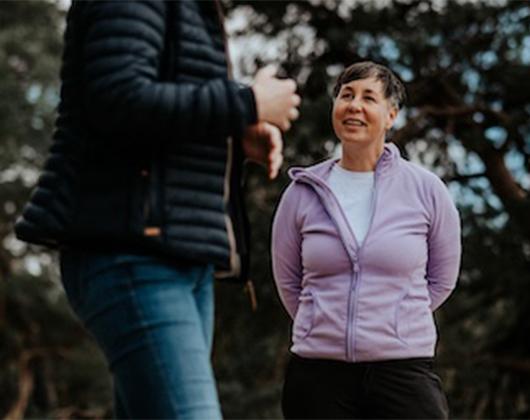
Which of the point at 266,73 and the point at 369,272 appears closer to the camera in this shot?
the point at 369,272

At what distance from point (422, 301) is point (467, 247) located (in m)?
5.97

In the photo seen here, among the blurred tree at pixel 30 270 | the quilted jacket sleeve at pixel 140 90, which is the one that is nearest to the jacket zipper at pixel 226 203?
the quilted jacket sleeve at pixel 140 90

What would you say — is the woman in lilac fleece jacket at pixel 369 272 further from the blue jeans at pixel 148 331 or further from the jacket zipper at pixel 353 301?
the blue jeans at pixel 148 331

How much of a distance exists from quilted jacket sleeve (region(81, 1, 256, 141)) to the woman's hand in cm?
6

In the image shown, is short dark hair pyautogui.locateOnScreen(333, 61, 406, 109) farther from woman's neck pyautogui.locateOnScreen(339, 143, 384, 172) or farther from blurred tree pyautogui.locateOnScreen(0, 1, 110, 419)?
blurred tree pyautogui.locateOnScreen(0, 1, 110, 419)

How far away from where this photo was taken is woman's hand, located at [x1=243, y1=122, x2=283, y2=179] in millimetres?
1813

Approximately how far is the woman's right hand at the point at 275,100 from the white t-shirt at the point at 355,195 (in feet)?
0.53

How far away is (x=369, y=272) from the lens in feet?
5.22

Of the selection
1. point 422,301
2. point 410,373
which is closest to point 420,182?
point 422,301

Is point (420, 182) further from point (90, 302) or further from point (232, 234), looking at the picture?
point (90, 302)

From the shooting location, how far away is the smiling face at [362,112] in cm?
162

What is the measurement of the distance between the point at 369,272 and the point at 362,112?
25 centimetres

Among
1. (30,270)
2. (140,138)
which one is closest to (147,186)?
(140,138)

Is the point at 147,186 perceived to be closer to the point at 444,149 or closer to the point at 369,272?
the point at 369,272
